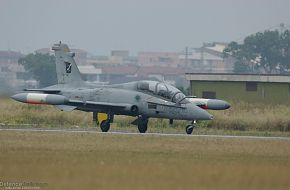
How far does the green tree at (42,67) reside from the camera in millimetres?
114706

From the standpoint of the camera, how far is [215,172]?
2236 cm

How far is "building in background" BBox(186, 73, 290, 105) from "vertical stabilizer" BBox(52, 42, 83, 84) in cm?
2618

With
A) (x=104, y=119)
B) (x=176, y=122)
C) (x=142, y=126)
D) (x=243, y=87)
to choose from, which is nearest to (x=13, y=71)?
(x=243, y=87)

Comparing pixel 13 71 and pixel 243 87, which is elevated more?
pixel 243 87

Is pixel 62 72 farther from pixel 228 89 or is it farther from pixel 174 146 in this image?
pixel 228 89

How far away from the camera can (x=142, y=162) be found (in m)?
24.5

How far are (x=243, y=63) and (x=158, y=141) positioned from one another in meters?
130

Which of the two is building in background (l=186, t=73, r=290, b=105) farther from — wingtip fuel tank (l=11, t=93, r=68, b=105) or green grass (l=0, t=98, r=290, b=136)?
wingtip fuel tank (l=11, t=93, r=68, b=105)

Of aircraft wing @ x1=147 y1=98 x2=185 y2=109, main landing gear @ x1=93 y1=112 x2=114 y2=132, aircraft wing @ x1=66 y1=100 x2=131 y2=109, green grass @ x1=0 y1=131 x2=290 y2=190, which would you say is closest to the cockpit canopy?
aircraft wing @ x1=147 y1=98 x2=185 y2=109

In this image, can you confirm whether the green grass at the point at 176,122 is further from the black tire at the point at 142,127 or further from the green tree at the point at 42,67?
the green tree at the point at 42,67

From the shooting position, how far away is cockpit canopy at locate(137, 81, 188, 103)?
38656 mm

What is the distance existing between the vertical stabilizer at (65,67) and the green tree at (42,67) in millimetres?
67267

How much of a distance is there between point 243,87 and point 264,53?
87447mm

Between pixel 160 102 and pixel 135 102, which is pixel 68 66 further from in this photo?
pixel 160 102
